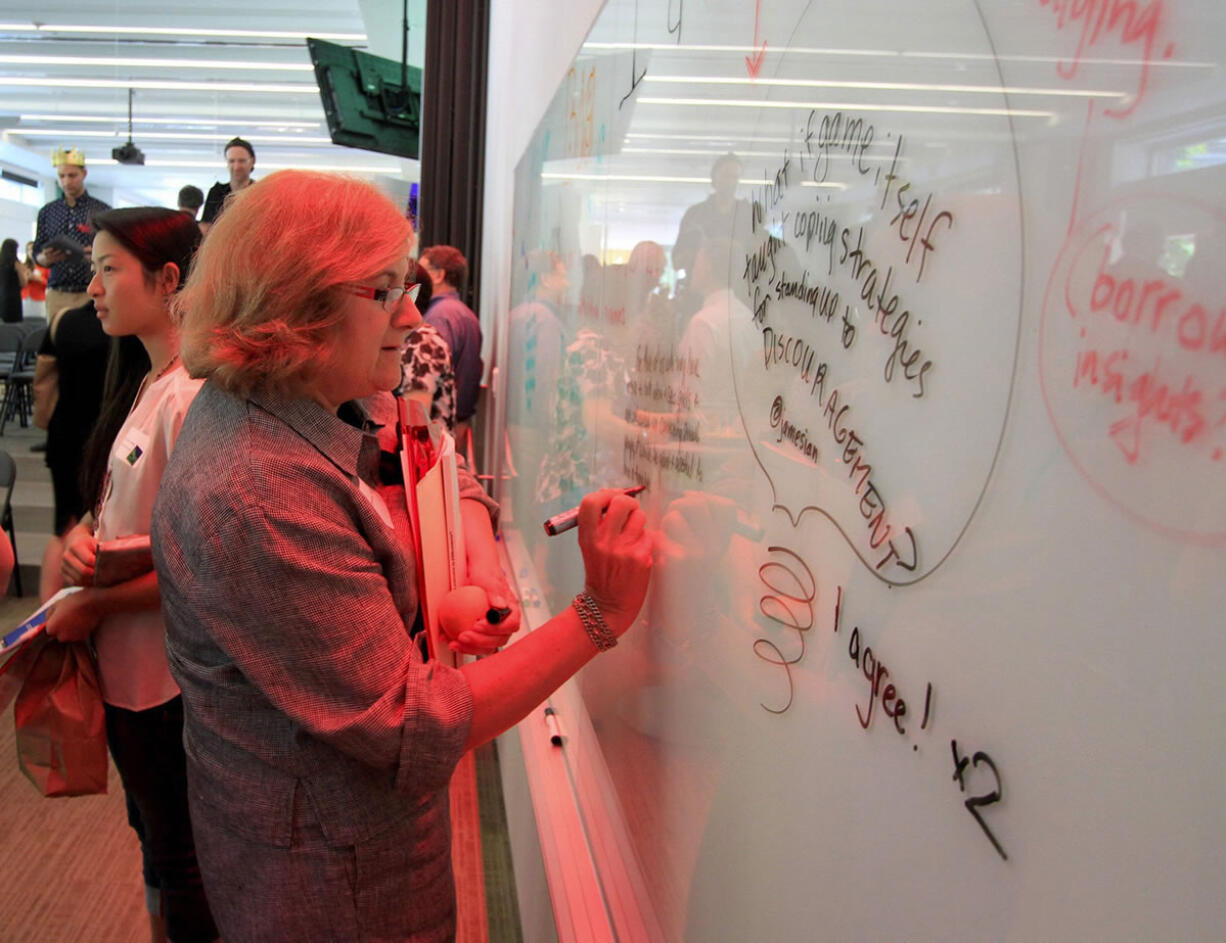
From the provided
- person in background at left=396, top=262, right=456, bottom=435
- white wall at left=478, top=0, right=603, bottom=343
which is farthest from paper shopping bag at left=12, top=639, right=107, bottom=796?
person in background at left=396, top=262, right=456, bottom=435

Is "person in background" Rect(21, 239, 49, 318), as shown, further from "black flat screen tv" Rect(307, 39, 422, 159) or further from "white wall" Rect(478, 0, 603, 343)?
"white wall" Rect(478, 0, 603, 343)

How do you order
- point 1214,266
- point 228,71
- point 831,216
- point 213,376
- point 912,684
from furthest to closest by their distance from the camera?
point 228,71
point 213,376
point 831,216
point 912,684
point 1214,266

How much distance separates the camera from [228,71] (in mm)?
11750

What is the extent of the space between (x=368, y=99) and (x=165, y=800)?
580cm

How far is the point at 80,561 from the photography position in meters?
1.60

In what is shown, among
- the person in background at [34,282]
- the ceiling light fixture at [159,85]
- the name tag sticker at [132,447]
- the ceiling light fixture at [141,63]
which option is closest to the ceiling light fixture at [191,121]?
the ceiling light fixture at [159,85]

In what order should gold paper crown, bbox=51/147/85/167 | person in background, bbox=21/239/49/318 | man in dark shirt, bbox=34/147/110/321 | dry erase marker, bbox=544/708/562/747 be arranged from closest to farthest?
dry erase marker, bbox=544/708/562/747 → man in dark shirt, bbox=34/147/110/321 → gold paper crown, bbox=51/147/85/167 → person in background, bbox=21/239/49/318

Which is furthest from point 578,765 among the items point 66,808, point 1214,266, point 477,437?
point 477,437

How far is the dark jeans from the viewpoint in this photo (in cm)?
171

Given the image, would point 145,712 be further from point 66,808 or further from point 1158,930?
point 1158,930

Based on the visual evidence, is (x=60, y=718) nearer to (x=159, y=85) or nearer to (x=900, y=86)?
(x=900, y=86)

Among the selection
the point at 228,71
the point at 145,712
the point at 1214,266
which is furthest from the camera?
the point at 228,71

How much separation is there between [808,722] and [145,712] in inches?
55.0

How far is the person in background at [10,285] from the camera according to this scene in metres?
8.96
